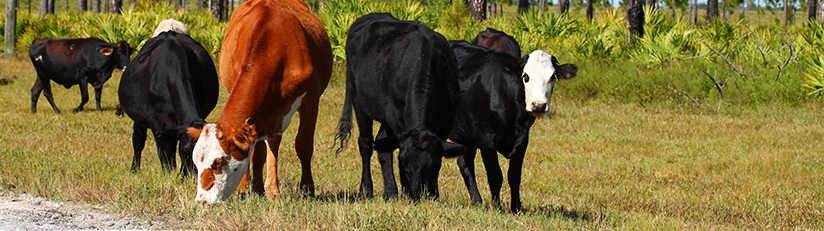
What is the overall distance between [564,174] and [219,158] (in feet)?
16.4

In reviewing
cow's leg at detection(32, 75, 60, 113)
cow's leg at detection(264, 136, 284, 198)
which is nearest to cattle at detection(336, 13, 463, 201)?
cow's leg at detection(264, 136, 284, 198)

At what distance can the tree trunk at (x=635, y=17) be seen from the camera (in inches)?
720

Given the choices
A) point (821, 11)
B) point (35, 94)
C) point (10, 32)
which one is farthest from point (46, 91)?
point (821, 11)

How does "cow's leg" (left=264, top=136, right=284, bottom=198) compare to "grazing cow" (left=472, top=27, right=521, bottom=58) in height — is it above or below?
below

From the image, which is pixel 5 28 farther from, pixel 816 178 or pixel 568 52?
pixel 816 178

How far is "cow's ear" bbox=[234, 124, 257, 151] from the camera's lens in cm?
525

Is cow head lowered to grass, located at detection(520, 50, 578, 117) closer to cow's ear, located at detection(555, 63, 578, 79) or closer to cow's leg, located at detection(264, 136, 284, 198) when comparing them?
cow's ear, located at detection(555, 63, 578, 79)

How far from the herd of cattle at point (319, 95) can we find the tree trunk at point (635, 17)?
36.1 feet

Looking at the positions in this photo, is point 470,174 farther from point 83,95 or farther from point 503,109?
point 83,95

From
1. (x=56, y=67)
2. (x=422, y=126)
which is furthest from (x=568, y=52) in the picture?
(x=422, y=126)

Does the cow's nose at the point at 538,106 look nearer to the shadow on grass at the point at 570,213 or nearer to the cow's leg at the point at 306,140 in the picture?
the shadow on grass at the point at 570,213

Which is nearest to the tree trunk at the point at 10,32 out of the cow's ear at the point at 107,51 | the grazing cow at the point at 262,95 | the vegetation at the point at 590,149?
the vegetation at the point at 590,149

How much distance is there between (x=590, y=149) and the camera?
10852 millimetres

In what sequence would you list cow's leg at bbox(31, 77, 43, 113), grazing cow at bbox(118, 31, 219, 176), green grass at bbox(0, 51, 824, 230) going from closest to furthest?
1. green grass at bbox(0, 51, 824, 230)
2. grazing cow at bbox(118, 31, 219, 176)
3. cow's leg at bbox(31, 77, 43, 113)
